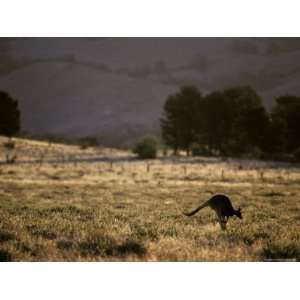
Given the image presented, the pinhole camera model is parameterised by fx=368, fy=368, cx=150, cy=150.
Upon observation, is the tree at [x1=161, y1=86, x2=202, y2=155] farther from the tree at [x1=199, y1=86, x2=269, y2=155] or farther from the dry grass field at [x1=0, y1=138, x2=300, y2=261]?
the dry grass field at [x1=0, y1=138, x2=300, y2=261]

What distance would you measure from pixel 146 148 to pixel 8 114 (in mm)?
17663

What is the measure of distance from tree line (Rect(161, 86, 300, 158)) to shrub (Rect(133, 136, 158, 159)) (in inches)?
273

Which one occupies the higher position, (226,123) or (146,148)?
(226,123)

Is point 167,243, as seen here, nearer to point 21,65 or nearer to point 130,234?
point 130,234

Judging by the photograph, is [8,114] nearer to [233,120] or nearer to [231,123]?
[233,120]

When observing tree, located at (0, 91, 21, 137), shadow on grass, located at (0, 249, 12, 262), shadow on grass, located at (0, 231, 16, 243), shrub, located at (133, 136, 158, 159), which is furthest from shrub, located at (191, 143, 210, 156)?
shadow on grass, located at (0, 249, 12, 262)

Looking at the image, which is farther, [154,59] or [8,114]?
[8,114]

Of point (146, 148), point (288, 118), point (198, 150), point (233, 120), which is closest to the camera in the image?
point (288, 118)

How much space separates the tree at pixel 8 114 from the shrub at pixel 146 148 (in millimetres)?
15514

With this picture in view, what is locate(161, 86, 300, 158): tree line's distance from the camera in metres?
22.6

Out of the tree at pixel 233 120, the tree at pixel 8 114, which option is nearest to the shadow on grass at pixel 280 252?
the tree at pixel 8 114

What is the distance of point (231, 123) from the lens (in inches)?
1604

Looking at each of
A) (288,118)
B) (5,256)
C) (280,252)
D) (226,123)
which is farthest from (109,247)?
(226,123)

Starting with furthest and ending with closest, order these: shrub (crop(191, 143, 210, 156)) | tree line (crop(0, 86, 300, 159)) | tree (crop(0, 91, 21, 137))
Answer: shrub (crop(191, 143, 210, 156)) < tree (crop(0, 91, 21, 137)) < tree line (crop(0, 86, 300, 159))
